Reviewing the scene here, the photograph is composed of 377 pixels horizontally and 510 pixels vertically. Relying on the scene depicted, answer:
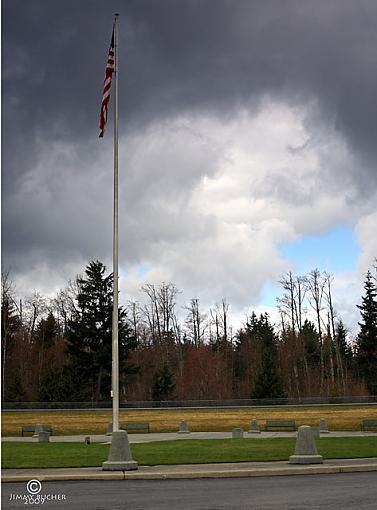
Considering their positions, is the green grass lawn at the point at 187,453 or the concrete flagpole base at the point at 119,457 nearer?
the concrete flagpole base at the point at 119,457

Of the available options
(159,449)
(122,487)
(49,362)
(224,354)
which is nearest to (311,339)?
(224,354)

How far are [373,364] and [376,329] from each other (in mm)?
4036

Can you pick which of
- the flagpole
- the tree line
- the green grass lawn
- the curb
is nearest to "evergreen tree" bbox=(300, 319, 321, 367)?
the tree line

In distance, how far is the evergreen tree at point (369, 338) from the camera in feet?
232

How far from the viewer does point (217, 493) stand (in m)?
12.4

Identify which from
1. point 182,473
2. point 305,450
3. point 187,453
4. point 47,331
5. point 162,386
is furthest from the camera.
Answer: point 47,331

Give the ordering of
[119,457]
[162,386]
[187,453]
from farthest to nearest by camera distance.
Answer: [162,386] < [187,453] < [119,457]

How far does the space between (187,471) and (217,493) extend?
Result: 3270 millimetres

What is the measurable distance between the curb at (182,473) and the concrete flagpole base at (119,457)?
0.23m

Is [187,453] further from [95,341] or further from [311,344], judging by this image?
[311,344]

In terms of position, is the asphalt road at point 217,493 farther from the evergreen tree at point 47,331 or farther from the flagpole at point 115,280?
the evergreen tree at point 47,331

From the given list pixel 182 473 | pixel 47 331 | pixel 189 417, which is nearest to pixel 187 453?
pixel 182 473

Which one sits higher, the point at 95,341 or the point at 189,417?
the point at 95,341

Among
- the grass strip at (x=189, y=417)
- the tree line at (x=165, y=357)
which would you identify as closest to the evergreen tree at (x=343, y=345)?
the tree line at (x=165, y=357)
